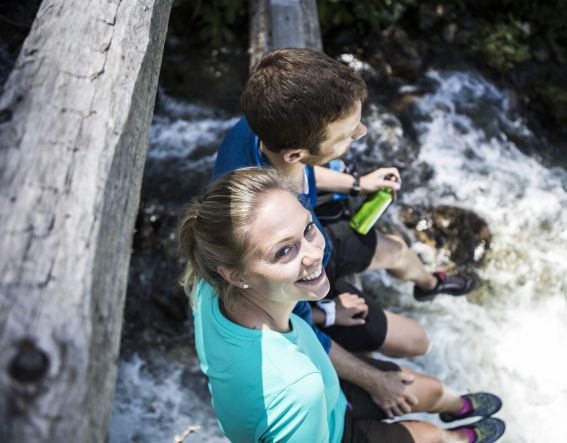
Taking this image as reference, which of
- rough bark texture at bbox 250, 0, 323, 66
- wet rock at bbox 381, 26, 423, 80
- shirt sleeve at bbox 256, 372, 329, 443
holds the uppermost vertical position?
rough bark texture at bbox 250, 0, 323, 66

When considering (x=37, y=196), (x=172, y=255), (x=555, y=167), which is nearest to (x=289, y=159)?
(x=37, y=196)

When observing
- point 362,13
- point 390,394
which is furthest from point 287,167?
point 362,13

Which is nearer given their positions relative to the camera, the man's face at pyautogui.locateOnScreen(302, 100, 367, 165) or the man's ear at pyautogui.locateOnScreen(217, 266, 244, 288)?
the man's ear at pyautogui.locateOnScreen(217, 266, 244, 288)

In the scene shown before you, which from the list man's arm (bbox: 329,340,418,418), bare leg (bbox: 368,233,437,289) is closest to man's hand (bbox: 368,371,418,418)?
man's arm (bbox: 329,340,418,418)

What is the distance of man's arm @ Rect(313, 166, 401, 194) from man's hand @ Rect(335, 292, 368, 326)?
27.8 inches

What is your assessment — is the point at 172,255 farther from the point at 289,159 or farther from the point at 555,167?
the point at 555,167

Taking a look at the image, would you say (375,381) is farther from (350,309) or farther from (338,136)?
(338,136)

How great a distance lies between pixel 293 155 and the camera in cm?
270

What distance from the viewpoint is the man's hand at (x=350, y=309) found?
323 cm

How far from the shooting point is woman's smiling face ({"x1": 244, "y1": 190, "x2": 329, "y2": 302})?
2066 millimetres

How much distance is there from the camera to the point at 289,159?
8.89ft

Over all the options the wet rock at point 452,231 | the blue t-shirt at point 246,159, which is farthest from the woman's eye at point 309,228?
the wet rock at point 452,231

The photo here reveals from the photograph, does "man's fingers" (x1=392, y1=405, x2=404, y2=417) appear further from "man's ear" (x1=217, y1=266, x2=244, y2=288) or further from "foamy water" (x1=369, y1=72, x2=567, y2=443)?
"man's ear" (x1=217, y1=266, x2=244, y2=288)

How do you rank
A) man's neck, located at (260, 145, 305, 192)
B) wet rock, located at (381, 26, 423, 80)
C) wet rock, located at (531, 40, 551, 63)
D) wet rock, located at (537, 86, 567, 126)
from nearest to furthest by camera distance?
man's neck, located at (260, 145, 305, 192), wet rock, located at (537, 86, 567, 126), wet rock, located at (381, 26, 423, 80), wet rock, located at (531, 40, 551, 63)
